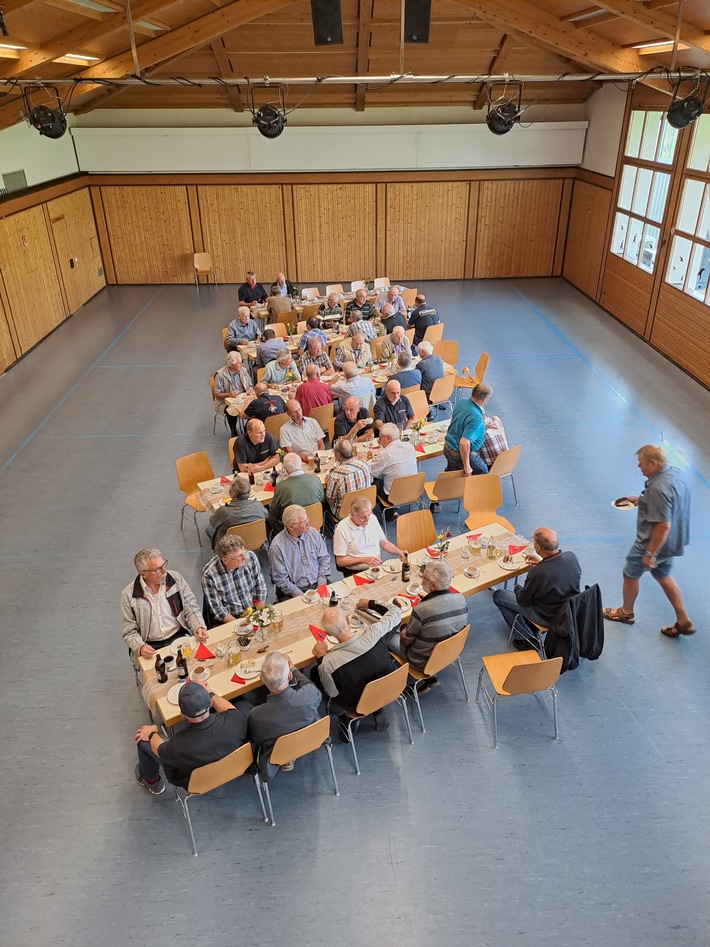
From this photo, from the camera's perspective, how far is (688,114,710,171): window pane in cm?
1177

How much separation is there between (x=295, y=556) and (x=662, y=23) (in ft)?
29.6

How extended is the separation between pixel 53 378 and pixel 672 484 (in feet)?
37.5

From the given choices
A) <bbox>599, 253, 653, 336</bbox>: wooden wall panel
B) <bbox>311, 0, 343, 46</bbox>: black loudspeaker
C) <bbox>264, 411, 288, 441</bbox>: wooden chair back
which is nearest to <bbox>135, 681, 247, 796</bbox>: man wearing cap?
<bbox>264, 411, 288, 441</bbox>: wooden chair back

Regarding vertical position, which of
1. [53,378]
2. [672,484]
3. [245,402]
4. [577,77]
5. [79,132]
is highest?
[577,77]

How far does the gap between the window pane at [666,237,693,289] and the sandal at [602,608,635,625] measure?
29.0 feet

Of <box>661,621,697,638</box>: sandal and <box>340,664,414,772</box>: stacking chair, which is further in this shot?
<box>661,621,697,638</box>: sandal

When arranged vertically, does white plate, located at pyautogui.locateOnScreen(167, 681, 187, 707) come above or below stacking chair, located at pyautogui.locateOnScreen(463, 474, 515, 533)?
above

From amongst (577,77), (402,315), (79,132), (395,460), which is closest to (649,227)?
(577,77)

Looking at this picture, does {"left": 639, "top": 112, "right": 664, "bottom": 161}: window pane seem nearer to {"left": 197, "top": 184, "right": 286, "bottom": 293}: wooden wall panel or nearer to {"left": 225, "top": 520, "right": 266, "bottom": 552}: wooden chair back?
{"left": 197, "top": 184, "right": 286, "bottom": 293}: wooden wall panel

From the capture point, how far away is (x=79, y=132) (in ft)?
59.0

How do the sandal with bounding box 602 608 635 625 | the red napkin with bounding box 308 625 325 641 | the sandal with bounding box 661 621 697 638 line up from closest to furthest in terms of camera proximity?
the red napkin with bounding box 308 625 325 641
the sandal with bounding box 661 621 697 638
the sandal with bounding box 602 608 635 625

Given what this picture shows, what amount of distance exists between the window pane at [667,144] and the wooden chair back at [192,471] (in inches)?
438

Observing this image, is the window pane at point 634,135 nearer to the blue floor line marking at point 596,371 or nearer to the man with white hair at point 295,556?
the blue floor line marking at point 596,371

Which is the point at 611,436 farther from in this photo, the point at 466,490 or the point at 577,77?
the point at 577,77
